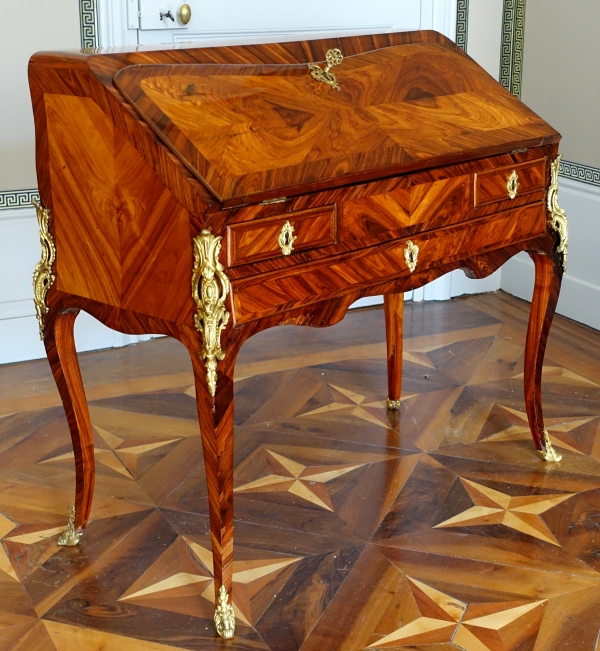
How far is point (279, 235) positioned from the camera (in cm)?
205

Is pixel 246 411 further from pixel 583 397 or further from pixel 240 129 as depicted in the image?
pixel 240 129

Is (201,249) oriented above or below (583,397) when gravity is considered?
above

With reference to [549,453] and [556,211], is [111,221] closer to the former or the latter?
[556,211]

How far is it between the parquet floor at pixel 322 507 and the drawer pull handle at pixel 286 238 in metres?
0.89

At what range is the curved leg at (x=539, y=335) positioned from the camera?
9.14ft

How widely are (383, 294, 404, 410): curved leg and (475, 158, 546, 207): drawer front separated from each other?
2.34 ft

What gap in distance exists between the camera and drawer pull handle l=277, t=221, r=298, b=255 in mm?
2057

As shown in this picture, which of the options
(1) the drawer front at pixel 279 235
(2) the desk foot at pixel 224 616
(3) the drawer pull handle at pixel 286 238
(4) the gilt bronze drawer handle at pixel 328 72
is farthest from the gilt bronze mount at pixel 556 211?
(2) the desk foot at pixel 224 616

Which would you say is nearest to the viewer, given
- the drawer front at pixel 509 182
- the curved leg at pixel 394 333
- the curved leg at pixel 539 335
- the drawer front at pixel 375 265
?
the drawer front at pixel 375 265

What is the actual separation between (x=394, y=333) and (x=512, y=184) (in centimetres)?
85

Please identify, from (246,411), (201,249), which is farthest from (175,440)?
(201,249)

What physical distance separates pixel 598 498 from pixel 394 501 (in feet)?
2.01

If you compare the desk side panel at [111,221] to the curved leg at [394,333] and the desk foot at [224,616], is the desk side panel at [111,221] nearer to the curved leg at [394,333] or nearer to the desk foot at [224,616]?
the desk foot at [224,616]

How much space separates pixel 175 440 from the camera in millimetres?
3170
